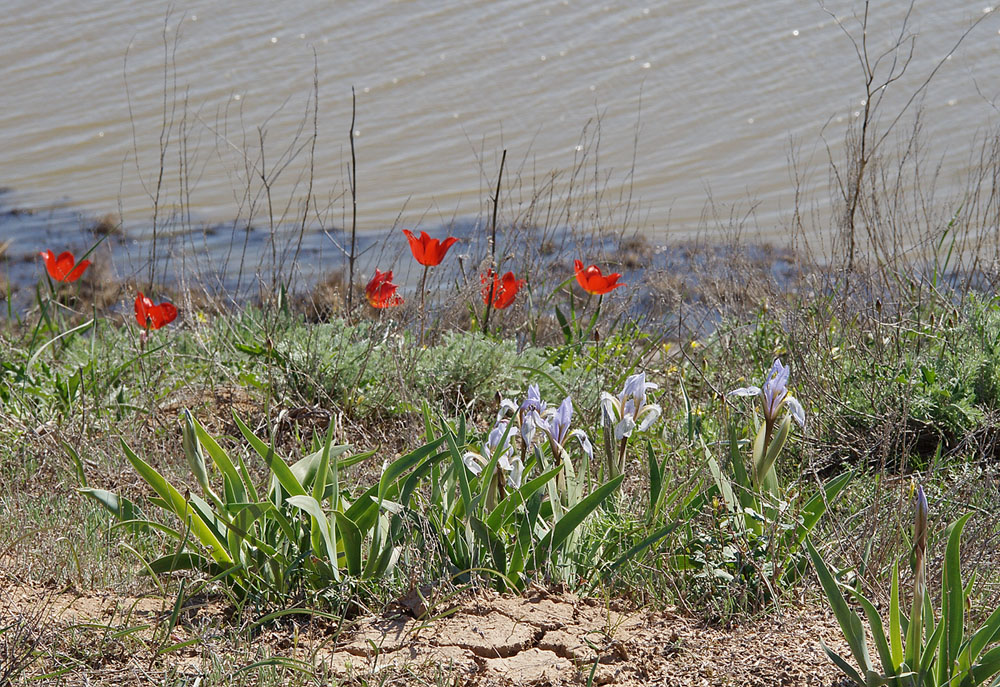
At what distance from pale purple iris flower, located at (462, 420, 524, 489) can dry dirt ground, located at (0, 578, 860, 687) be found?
300 mm

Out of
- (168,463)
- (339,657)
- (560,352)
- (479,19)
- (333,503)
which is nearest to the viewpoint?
(339,657)

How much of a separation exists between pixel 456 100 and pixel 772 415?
28.3 feet

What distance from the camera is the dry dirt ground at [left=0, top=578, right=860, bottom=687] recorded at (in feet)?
6.91

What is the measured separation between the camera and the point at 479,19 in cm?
1229

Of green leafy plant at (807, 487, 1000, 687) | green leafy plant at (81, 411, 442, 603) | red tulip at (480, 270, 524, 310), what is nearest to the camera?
green leafy plant at (807, 487, 1000, 687)

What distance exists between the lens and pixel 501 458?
2.38 m

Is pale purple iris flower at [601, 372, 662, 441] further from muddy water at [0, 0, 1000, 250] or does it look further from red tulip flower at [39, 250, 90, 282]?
muddy water at [0, 0, 1000, 250]

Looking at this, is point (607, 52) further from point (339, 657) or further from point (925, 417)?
point (339, 657)

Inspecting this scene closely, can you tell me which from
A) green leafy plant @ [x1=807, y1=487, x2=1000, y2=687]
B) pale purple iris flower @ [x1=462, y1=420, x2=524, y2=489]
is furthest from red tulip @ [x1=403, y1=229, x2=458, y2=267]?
green leafy plant @ [x1=807, y1=487, x2=1000, y2=687]

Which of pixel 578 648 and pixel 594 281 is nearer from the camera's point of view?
pixel 578 648

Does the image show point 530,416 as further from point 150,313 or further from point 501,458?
point 150,313

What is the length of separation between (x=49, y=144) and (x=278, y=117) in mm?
2477

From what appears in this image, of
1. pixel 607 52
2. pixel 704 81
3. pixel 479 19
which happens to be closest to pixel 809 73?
pixel 704 81

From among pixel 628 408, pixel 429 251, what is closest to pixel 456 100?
pixel 429 251
